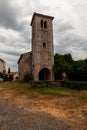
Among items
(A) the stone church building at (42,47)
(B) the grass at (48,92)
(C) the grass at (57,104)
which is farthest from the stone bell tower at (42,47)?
(C) the grass at (57,104)

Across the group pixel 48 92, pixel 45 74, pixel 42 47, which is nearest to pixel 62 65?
pixel 45 74

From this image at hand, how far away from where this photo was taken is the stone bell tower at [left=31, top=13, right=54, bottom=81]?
30219 millimetres

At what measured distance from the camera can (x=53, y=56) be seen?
103ft

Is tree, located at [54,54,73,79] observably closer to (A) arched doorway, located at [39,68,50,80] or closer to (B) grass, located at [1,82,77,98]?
(A) arched doorway, located at [39,68,50,80]

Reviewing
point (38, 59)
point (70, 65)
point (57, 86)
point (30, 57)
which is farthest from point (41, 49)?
point (57, 86)

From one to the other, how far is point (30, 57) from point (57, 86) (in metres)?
11.1

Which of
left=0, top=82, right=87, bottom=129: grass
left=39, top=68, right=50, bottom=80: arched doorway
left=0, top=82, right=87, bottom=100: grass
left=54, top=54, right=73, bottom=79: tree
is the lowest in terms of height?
left=0, top=82, right=87, bottom=129: grass

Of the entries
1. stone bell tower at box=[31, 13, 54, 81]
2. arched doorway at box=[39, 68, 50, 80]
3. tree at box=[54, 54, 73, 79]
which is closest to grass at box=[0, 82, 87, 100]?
tree at box=[54, 54, 73, 79]

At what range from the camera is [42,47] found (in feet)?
102

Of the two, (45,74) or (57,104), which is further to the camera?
(45,74)

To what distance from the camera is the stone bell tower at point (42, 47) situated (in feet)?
99.1

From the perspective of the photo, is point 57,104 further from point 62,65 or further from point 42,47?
point 42,47

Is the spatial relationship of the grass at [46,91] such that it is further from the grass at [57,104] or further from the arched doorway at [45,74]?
the arched doorway at [45,74]

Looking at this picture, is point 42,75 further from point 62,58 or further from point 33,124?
point 33,124
